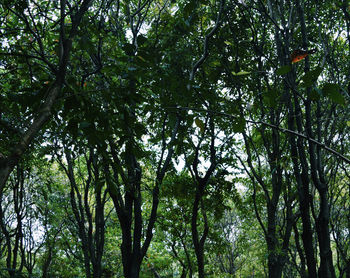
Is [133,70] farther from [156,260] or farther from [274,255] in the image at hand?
[156,260]

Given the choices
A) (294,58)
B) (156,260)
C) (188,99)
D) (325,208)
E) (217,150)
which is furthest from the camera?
(156,260)

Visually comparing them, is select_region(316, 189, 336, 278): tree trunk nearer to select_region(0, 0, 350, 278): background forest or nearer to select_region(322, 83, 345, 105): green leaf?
select_region(0, 0, 350, 278): background forest

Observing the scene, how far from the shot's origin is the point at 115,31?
534cm

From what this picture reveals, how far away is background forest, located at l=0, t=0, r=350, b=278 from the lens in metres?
1.71

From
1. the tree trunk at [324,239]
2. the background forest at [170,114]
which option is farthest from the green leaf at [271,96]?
the tree trunk at [324,239]

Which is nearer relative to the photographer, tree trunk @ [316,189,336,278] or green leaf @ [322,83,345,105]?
green leaf @ [322,83,345,105]

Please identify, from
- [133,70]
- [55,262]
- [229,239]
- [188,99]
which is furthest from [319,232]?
[229,239]

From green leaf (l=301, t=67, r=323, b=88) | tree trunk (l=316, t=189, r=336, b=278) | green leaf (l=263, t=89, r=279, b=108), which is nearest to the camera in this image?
green leaf (l=301, t=67, r=323, b=88)

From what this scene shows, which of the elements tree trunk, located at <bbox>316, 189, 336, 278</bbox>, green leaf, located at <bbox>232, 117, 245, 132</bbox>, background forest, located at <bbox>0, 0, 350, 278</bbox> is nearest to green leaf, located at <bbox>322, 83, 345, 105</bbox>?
background forest, located at <bbox>0, 0, 350, 278</bbox>

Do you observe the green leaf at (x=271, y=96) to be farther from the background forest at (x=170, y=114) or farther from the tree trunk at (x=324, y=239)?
the tree trunk at (x=324, y=239)

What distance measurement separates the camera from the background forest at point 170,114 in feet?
5.61

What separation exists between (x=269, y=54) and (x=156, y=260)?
980 centimetres

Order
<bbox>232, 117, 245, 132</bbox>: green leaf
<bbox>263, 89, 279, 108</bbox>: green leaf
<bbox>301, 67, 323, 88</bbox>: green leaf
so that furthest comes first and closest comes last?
<bbox>232, 117, 245, 132</bbox>: green leaf → <bbox>263, 89, 279, 108</bbox>: green leaf → <bbox>301, 67, 323, 88</bbox>: green leaf

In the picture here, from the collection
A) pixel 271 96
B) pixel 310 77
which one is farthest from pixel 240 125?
pixel 310 77
